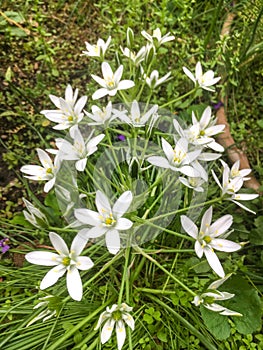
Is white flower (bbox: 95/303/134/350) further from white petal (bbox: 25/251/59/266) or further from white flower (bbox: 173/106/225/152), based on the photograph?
white flower (bbox: 173/106/225/152)

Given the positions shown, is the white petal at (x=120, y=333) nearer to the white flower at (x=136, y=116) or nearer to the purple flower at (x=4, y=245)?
the white flower at (x=136, y=116)

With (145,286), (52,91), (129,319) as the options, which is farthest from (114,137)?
(129,319)

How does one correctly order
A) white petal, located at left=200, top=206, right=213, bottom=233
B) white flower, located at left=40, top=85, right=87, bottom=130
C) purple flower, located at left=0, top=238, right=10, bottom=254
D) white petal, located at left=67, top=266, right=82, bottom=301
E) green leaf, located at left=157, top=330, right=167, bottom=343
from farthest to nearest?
purple flower, located at left=0, top=238, right=10, bottom=254, green leaf, located at left=157, top=330, right=167, bottom=343, white flower, located at left=40, top=85, right=87, bottom=130, white petal, located at left=200, top=206, right=213, bottom=233, white petal, located at left=67, top=266, right=82, bottom=301

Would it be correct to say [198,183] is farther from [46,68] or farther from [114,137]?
[46,68]

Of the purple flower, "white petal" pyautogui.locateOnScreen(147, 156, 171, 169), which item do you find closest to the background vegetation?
the purple flower

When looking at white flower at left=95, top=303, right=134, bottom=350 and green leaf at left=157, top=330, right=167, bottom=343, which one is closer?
white flower at left=95, top=303, right=134, bottom=350

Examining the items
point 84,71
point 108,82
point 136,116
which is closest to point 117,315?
point 136,116

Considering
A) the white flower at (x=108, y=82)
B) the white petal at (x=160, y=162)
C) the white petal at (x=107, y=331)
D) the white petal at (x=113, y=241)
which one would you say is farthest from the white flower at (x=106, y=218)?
the white flower at (x=108, y=82)
